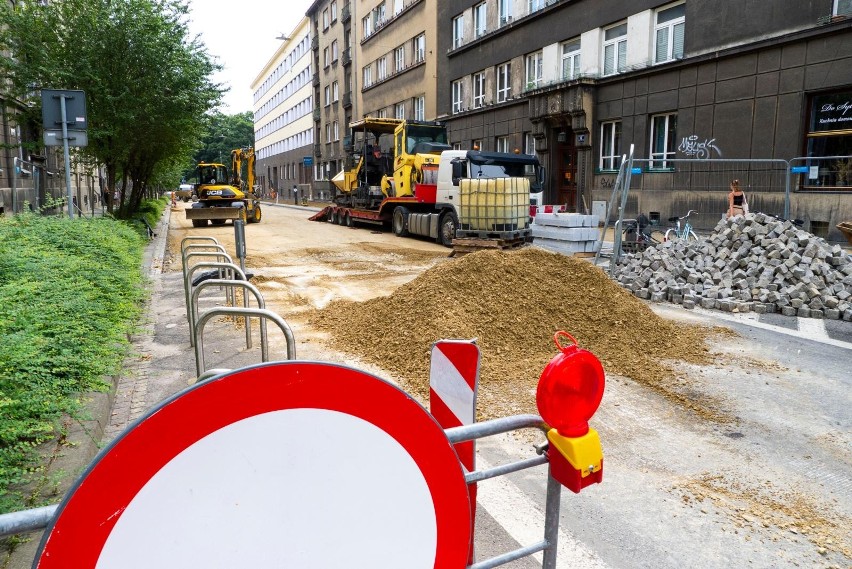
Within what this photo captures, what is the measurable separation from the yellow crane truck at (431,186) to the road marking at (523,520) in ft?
37.8

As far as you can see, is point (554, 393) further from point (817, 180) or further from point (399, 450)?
point (817, 180)

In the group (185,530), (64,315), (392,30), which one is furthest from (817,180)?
(392,30)

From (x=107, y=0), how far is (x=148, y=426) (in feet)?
63.1

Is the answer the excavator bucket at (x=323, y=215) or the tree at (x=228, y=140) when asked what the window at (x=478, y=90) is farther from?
the tree at (x=228, y=140)

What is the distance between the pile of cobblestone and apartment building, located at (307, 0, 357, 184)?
41431 mm

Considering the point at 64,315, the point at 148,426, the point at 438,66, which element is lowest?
the point at 64,315

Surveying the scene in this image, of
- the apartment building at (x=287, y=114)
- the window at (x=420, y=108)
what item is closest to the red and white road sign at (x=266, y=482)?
the window at (x=420, y=108)

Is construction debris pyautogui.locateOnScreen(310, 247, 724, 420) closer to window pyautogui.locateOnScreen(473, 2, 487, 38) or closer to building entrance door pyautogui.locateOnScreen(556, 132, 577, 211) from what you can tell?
building entrance door pyautogui.locateOnScreen(556, 132, 577, 211)

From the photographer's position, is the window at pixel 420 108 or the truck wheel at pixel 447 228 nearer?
the truck wheel at pixel 447 228

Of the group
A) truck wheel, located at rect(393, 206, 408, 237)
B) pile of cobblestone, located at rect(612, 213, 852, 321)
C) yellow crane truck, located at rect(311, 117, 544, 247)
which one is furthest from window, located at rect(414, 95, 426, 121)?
pile of cobblestone, located at rect(612, 213, 852, 321)

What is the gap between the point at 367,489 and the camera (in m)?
1.41

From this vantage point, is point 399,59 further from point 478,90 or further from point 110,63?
point 110,63

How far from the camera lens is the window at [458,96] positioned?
33.3m

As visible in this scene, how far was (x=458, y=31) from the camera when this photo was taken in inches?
1310
